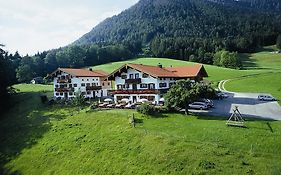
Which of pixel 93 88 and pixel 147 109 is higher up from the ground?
pixel 93 88

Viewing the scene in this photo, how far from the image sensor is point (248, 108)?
5338cm

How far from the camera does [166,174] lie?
33.6 m

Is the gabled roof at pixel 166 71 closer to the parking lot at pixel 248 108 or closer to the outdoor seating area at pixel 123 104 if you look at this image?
the outdoor seating area at pixel 123 104

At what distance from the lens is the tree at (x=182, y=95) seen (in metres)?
47.4

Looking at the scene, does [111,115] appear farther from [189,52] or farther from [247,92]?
[189,52]

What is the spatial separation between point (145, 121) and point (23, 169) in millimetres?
19393

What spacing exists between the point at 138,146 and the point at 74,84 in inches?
1542

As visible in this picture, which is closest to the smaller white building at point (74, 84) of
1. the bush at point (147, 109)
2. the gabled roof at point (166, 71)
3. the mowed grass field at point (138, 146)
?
the gabled roof at point (166, 71)

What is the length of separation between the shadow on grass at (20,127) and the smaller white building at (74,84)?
20.9 ft

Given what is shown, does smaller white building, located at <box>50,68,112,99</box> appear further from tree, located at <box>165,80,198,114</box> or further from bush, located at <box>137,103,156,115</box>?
tree, located at <box>165,80,198,114</box>

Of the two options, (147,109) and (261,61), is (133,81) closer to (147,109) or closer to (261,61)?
(147,109)

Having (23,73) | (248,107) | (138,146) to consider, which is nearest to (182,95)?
(138,146)

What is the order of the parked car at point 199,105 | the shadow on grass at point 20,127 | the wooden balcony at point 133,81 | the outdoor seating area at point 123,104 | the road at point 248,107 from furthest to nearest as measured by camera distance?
the wooden balcony at point 133,81
the outdoor seating area at point 123,104
the parked car at point 199,105
the shadow on grass at point 20,127
the road at point 248,107

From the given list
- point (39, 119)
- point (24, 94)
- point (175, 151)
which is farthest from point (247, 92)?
point (24, 94)
